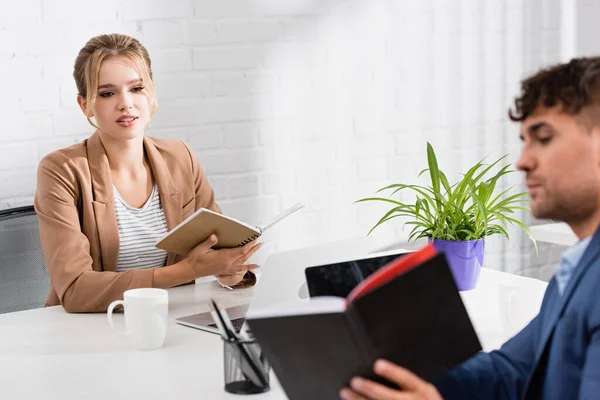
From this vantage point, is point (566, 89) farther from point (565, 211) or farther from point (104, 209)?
point (104, 209)

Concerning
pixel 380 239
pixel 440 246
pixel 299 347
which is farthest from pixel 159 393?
pixel 380 239

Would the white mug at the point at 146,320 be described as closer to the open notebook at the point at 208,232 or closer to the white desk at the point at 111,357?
the white desk at the point at 111,357

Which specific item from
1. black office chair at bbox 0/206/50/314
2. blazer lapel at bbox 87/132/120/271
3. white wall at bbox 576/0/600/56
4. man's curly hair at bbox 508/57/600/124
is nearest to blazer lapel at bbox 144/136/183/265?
blazer lapel at bbox 87/132/120/271

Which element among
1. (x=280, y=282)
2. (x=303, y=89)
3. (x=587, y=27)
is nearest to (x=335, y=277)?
(x=280, y=282)

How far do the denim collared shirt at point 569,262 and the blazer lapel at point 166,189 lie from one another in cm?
137

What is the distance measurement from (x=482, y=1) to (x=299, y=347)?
9.12 feet

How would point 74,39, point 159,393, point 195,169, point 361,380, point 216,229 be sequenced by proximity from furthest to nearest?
point 74,39 → point 195,169 → point 216,229 → point 159,393 → point 361,380

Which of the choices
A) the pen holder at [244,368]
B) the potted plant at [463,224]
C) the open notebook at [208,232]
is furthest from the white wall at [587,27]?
the pen holder at [244,368]

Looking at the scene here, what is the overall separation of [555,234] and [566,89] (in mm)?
2065

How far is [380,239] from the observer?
3457 mm

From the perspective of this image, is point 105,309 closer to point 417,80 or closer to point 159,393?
point 159,393

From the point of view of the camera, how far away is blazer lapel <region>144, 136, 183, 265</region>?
7.80 ft

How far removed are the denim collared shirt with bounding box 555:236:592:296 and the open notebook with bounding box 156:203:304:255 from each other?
2.87 ft

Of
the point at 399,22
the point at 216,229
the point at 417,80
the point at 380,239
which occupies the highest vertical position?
the point at 399,22
